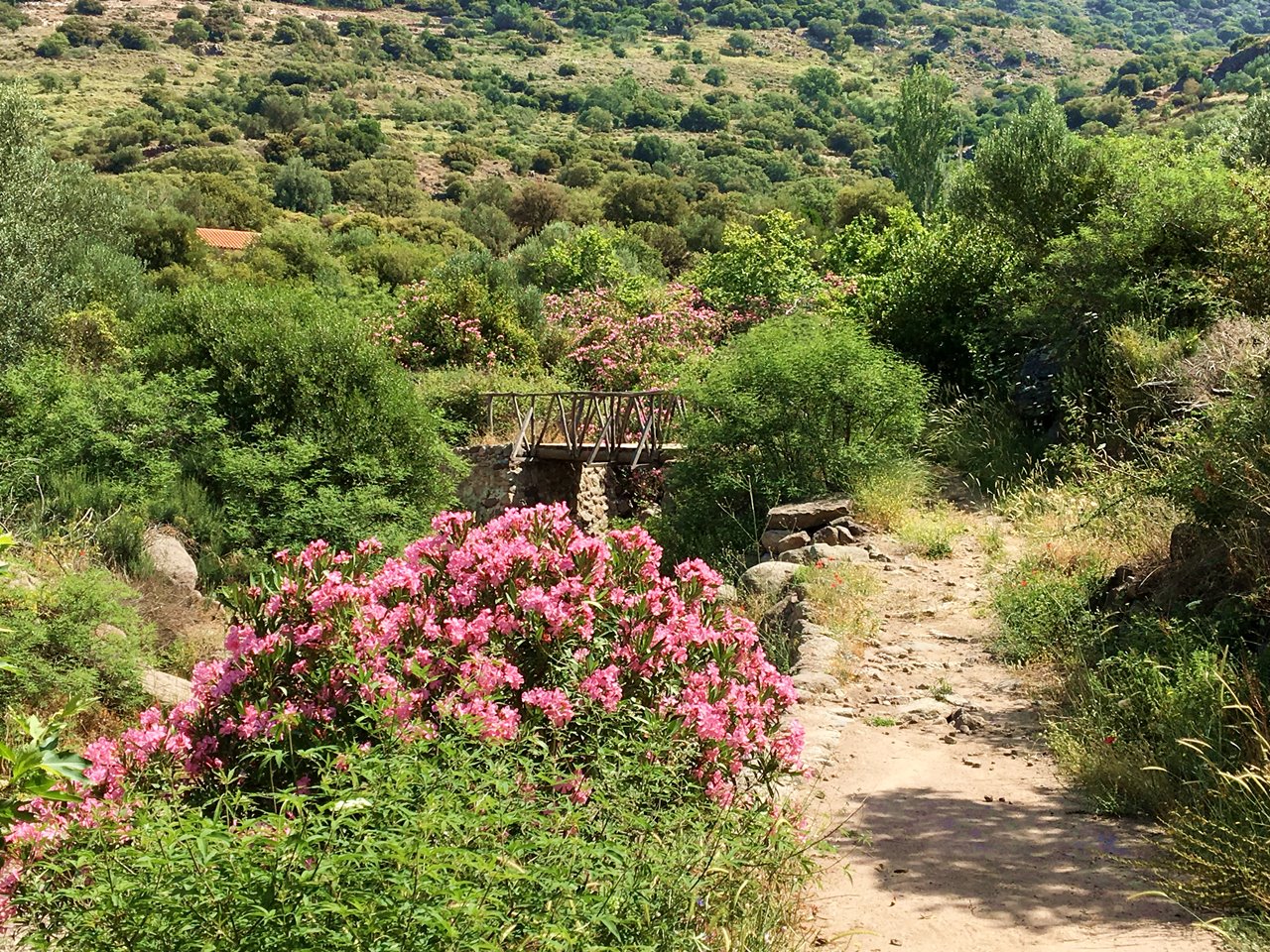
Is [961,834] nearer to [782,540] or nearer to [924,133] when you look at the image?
[782,540]

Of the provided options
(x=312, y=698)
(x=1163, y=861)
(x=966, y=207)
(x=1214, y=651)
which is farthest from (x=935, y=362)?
(x=312, y=698)

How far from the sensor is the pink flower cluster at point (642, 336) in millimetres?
20547

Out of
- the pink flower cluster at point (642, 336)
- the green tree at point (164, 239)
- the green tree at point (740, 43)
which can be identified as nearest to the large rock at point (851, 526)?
the pink flower cluster at point (642, 336)

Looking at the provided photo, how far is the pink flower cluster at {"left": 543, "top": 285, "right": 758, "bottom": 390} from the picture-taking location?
20547 millimetres

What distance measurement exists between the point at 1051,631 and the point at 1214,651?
1725mm

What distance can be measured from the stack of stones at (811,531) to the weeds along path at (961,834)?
2742 millimetres

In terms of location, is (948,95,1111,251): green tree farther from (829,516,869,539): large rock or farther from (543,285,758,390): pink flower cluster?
(829,516,869,539): large rock

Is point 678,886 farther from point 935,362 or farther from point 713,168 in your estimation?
point 713,168

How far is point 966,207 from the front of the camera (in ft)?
59.8

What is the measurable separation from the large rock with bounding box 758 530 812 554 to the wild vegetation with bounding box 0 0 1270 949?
360 millimetres

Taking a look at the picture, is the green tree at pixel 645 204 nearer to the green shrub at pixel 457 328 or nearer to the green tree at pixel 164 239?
the green tree at pixel 164 239

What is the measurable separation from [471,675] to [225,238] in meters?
36.3

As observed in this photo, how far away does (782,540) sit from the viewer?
35.8ft

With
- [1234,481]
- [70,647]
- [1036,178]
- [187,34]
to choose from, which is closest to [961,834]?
[1234,481]
